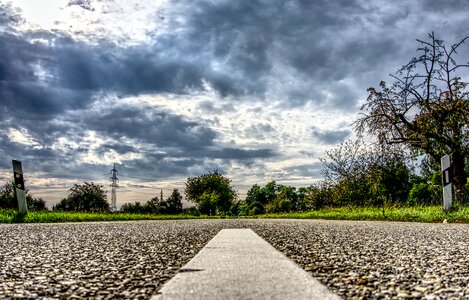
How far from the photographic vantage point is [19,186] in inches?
628

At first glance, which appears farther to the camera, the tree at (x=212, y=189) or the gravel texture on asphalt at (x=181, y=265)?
the tree at (x=212, y=189)

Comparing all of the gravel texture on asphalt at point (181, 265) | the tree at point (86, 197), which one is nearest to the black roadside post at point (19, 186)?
the gravel texture on asphalt at point (181, 265)

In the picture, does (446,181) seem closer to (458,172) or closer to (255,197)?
(458,172)

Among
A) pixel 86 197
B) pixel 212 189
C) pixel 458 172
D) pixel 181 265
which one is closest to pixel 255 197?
pixel 212 189

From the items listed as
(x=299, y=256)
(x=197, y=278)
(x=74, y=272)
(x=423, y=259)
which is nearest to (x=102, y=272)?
(x=74, y=272)

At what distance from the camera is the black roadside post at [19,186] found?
1573cm

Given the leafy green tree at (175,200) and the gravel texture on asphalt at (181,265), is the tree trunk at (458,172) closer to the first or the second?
the gravel texture on asphalt at (181,265)

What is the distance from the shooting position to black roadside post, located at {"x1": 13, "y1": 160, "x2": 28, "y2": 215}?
15.7 m

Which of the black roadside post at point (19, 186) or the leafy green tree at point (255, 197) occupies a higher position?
the black roadside post at point (19, 186)

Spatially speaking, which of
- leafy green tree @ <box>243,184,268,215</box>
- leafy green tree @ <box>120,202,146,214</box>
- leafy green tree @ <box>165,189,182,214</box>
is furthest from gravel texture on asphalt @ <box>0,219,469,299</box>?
leafy green tree @ <box>243,184,268,215</box>

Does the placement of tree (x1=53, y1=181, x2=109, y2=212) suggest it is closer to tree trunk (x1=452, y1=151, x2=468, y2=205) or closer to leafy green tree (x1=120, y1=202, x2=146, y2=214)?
leafy green tree (x1=120, y1=202, x2=146, y2=214)

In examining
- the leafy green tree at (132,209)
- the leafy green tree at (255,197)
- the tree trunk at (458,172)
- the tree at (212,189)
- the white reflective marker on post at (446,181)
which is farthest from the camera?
the leafy green tree at (255,197)

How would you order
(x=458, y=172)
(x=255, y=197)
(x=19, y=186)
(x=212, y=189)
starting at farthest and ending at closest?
(x=255, y=197)
(x=212, y=189)
(x=458, y=172)
(x=19, y=186)

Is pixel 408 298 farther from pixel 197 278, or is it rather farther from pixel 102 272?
pixel 102 272
